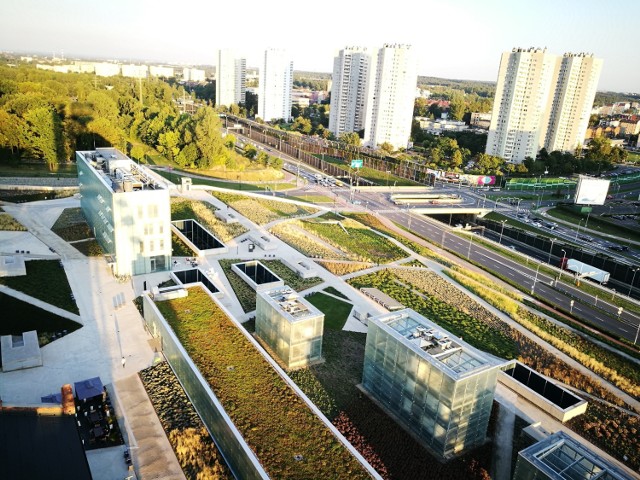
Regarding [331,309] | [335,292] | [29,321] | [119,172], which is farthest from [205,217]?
[29,321]

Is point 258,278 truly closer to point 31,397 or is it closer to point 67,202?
point 31,397

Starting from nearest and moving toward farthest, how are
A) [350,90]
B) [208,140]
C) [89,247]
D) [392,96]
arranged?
[89,247] < [208,140] < [392,96] < [350,90]

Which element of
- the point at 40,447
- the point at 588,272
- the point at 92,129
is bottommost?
the point at 588,272

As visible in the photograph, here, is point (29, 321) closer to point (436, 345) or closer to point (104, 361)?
point (104, 361)

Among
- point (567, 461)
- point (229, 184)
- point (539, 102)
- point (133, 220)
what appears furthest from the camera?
point (539, 102)

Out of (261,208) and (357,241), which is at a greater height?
(261,208)

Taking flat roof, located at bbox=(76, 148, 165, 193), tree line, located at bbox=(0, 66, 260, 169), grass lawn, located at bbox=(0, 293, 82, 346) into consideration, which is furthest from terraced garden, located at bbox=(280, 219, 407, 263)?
tree line, located at bbox=(0, 66, 260, 169)

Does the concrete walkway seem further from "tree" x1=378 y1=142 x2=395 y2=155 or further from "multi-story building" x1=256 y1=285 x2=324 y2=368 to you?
"tree" x1=378 y1=142 x2=395 y2=155
